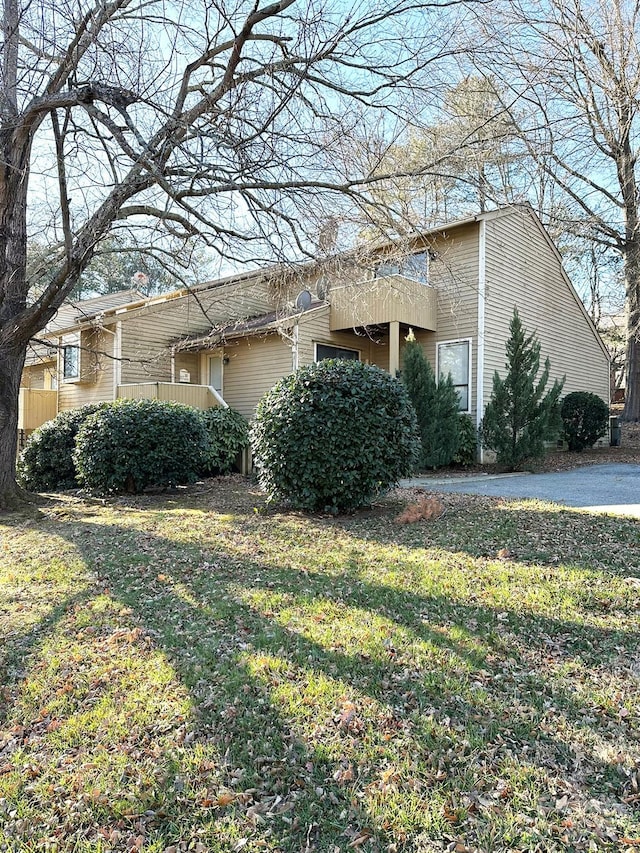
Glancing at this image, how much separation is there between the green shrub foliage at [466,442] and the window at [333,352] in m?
3.25

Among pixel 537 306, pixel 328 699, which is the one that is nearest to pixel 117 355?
pixel 537 306

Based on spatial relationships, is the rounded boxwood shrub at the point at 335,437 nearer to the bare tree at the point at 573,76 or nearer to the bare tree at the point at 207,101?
the bare tree at the point at 207,101

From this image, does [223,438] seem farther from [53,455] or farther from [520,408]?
[520,408]

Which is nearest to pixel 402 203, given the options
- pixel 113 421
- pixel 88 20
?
pixel 88 20

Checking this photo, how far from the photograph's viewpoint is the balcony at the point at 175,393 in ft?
41.3

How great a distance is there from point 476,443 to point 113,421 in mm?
7994

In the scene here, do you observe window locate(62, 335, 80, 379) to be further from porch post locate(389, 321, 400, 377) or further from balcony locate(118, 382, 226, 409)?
porch post locate(389, 321, 400, 377)

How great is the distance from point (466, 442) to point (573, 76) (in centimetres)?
716

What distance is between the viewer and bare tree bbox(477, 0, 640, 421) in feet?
21.0

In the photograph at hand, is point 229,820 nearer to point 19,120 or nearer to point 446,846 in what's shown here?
point 446,846

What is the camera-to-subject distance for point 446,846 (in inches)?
76.6

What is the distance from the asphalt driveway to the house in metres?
2.80

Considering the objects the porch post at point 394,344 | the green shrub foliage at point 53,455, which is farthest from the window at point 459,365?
the green shrub foliage at point 53,455

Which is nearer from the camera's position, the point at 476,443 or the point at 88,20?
the point at 88,20
